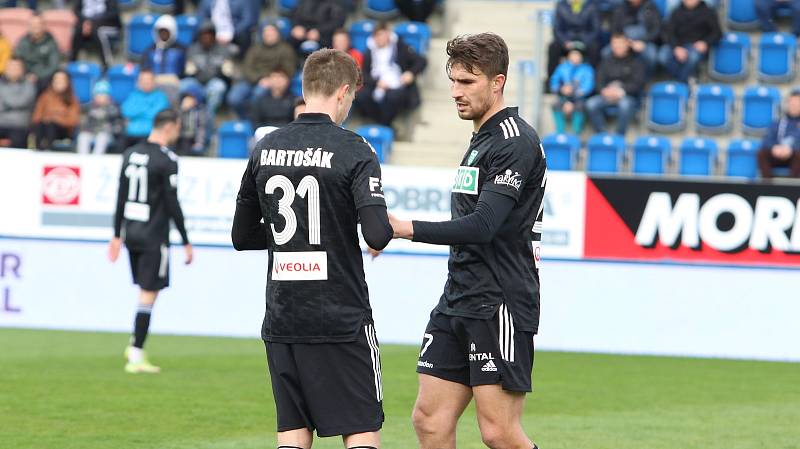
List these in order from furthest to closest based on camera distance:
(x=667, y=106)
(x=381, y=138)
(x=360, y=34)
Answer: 1. (x=360, y=34)
2. (x=667, y=106)
3. (x=381, y=138)

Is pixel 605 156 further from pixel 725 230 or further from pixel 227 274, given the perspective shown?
pixel 227 274

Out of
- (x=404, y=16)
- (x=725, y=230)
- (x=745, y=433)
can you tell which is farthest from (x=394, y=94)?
(x=745, y=433)

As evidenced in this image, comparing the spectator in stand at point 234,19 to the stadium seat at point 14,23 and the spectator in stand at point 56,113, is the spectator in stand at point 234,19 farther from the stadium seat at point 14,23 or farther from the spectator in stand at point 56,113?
the stadium seat at point 14,23

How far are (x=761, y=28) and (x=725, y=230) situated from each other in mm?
5367

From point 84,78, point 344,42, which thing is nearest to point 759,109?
point 344,42

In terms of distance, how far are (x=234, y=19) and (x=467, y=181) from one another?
13.6 m

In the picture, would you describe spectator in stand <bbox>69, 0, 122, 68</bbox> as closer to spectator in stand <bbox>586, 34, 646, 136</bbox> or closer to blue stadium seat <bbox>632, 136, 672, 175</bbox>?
spectator in stand <bbox>586, 34, 646, 136</bbox>

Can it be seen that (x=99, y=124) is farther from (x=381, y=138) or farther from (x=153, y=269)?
(x=153, y=269)

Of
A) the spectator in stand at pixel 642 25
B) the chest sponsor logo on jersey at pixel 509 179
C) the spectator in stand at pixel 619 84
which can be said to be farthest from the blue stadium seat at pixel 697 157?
the chest sponsor logo on jersey at pixel 509 179

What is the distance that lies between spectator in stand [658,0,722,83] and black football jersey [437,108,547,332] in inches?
465

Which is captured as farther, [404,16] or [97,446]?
[404,16]

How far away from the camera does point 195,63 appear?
60.3 ft

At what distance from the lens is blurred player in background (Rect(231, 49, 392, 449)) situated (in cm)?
520

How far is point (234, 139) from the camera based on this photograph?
17.3 meters
